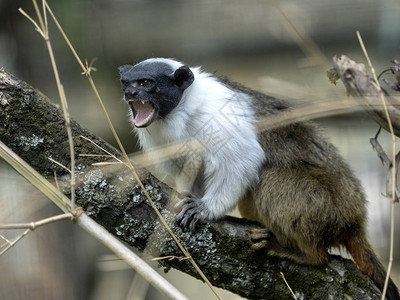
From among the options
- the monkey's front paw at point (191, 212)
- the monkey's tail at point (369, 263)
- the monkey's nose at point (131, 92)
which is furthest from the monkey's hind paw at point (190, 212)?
the monkey's tail at point (369, 263)

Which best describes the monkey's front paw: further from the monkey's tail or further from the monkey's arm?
the monkey's tail

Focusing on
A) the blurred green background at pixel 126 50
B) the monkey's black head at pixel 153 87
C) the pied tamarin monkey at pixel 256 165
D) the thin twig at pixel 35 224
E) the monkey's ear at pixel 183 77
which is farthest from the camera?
the blurred green background at pixel 126 50

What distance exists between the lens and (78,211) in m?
1.90

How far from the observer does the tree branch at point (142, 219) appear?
8.79 feet

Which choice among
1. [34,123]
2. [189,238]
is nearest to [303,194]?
[189,238]

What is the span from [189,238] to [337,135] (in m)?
3.37

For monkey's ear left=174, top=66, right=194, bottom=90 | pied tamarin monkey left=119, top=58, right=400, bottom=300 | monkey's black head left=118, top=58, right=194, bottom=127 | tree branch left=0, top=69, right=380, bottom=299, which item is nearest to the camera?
tree branch left=0, top=69, right=380, bottom=299

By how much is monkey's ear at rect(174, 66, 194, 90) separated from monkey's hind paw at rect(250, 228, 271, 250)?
1.05m

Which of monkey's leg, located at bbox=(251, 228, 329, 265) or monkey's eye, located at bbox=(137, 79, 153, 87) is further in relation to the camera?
monkey's eye, located at bbox=(137, 79, 153, 87)

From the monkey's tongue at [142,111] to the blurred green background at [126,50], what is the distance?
6.93ft

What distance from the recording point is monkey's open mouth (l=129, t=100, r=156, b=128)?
10.6 ft

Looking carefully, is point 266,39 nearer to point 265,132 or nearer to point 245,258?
point 265,132

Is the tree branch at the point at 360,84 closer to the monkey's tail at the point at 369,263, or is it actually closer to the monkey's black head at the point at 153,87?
the monkey's tail at the point at 369,263

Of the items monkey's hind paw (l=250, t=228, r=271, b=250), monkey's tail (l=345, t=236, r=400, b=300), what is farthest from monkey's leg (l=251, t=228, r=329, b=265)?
monkey's tail (l=345, t=236, r=400, b=300)
